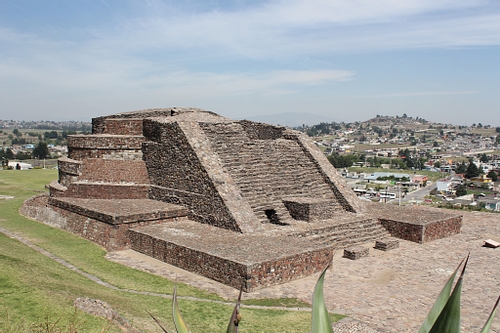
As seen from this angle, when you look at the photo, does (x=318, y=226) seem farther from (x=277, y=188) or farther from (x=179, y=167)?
(x=179, y=167)

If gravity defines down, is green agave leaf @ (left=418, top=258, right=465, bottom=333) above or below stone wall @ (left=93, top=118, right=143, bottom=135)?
below

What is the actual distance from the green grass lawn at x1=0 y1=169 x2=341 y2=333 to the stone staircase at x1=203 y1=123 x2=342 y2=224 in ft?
13.0

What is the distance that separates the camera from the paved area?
698cm

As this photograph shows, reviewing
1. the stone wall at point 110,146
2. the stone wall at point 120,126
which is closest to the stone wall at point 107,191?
the stone wall at point 110,146

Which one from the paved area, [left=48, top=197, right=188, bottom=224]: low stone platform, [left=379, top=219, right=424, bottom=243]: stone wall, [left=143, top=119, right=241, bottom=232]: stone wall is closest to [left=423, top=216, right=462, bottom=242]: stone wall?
[left=379, top=219, right=424, bottom=243]: stone wall

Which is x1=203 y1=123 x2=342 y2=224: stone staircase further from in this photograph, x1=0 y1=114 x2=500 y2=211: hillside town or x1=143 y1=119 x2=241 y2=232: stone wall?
x1=0 y1=114 x2=500 y2=211: hillside town

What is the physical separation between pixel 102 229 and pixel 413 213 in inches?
346

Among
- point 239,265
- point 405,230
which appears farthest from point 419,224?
point 239,265

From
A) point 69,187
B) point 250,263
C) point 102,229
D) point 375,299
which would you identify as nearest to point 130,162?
point 69,187

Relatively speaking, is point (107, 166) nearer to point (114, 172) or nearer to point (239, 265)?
point (114, 172)

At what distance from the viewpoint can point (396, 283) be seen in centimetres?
855

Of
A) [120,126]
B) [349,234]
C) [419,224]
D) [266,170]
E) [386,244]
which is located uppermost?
[120,126]

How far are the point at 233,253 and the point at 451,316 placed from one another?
6684 millimetres

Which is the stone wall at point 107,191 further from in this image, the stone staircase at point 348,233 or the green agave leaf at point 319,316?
the green agave leaf at point 319,316
